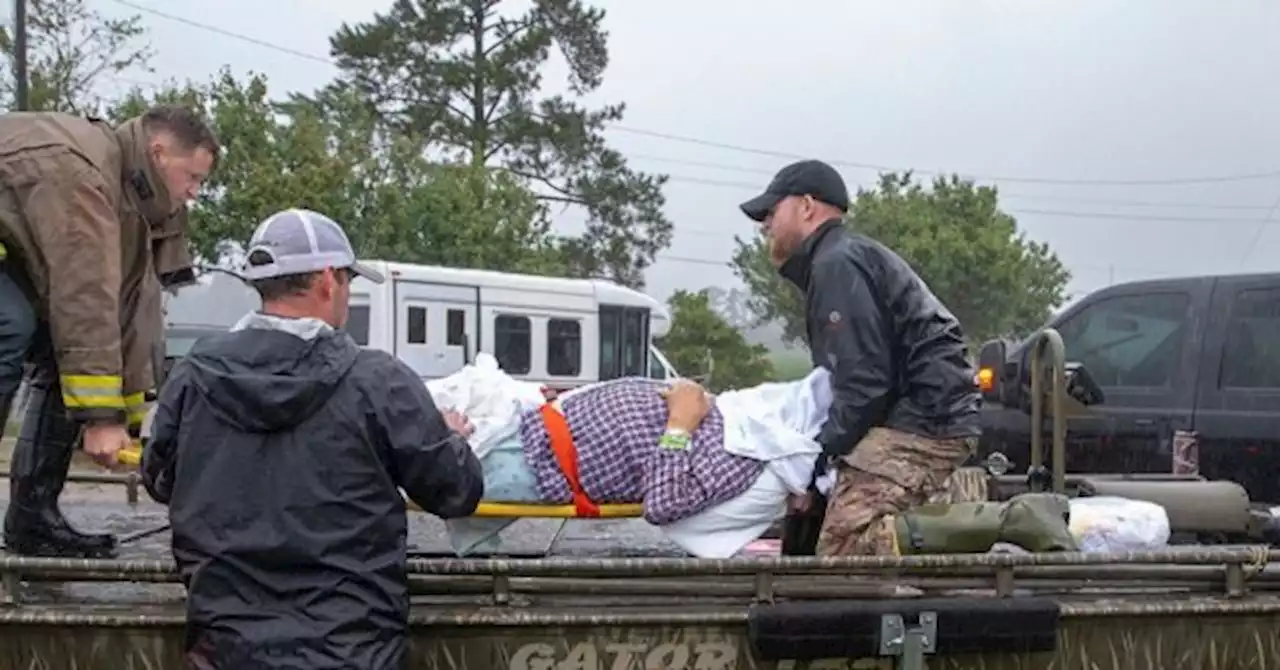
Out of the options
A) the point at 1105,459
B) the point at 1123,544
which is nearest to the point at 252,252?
the point at 1123,544

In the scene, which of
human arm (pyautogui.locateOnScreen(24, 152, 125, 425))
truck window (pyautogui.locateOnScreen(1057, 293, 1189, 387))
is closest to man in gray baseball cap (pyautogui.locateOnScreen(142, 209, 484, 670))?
human arm (pyautogui.locateOnScreen(24, 152, 125, 425))

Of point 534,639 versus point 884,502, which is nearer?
point 534,639

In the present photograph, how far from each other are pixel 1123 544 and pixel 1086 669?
726mm

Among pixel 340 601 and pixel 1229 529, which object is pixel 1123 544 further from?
pixel 340 601

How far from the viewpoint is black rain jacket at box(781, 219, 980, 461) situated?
146 inches

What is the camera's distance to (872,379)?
370 cm

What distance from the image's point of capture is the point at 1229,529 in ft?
15.0

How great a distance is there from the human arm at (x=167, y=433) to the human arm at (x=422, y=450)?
417mm

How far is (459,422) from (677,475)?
1.80 feet

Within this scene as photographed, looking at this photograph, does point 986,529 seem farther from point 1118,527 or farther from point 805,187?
point 805,187

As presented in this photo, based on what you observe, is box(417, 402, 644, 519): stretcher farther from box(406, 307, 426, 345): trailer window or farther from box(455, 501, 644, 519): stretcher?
box(406, 307, 426, 345): trailer window

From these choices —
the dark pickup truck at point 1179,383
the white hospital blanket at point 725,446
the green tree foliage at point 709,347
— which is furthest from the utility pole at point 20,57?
the green tree foliage at point 709,347

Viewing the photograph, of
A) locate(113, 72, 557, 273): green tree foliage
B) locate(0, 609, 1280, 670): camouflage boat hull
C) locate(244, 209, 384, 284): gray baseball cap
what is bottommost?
locate(0, 609, 1280, 670): camouflage boat hull

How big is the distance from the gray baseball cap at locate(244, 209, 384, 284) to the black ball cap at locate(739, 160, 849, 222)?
4.41 feet
